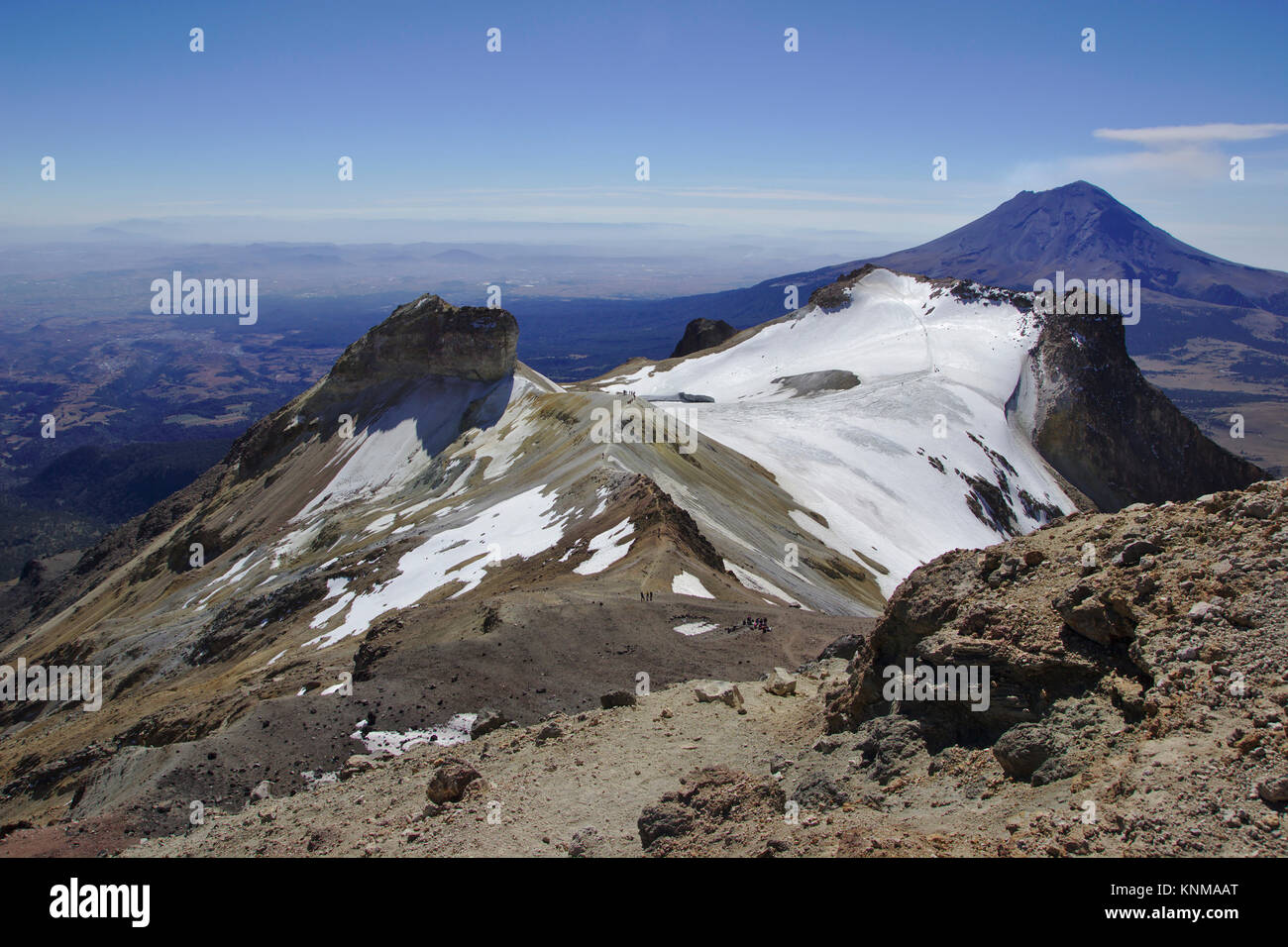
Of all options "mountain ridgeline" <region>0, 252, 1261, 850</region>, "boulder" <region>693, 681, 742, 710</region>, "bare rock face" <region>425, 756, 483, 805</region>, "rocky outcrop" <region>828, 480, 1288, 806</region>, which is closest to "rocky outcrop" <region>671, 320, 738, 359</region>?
"mountain ridgeline" <region>0, 252, 1261, 850</region>

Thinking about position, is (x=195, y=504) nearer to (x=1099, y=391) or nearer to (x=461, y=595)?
(x=461, y=595)

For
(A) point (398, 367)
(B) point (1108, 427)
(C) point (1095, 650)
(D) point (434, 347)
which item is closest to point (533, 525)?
(C) point (1095, 650)

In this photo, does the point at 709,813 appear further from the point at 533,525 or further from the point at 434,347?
the point at 434,347

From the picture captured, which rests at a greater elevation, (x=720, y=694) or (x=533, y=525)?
(x=720, y=694)

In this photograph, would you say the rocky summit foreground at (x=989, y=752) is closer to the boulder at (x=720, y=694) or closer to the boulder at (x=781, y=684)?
the boulder at (x=720, y=694)

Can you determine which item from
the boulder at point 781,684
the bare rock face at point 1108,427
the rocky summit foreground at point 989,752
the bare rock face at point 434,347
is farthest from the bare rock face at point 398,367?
the rocky summit foreground at point 989,752

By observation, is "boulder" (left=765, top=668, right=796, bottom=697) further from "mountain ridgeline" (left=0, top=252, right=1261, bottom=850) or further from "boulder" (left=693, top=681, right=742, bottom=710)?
"mountain ridgeline" (left=0, top=252, right=1261, bottom=850)

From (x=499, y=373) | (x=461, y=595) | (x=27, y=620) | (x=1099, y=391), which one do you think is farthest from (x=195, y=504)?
(x=1099, y=391)

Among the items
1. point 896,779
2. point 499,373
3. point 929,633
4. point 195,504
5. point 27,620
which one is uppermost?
point 499,373
